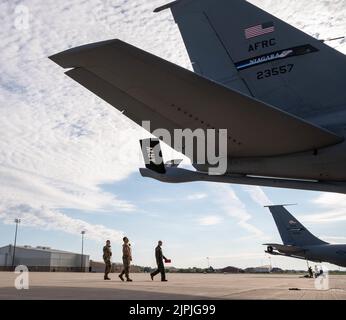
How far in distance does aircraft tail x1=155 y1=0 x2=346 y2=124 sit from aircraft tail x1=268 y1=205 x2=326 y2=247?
24483 millimetres

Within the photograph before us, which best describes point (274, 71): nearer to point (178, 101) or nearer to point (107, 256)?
point (178, 101)

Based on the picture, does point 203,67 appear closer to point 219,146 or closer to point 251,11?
point 251,11

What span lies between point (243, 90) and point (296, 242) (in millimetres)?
24879

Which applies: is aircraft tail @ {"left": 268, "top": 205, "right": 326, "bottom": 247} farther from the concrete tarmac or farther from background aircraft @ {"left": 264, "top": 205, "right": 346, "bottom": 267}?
the concrete tarmac

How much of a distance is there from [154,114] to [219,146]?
3.78 ft

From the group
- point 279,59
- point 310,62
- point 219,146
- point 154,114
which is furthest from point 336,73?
point 154,114

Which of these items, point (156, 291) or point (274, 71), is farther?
point (156, 291)

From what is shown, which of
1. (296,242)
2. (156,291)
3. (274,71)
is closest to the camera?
(274,71)

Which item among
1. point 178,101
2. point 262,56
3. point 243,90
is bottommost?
point 178,101

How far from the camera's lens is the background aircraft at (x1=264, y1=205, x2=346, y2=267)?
27812 millimetres

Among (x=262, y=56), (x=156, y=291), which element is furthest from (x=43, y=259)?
(x=262, y=56)

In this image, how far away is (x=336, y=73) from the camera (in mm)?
6270

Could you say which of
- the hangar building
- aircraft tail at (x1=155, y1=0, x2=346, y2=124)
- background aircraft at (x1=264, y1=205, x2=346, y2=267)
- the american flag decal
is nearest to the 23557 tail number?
aircraft tail at (x1=155, y1=0, x2=346, y2=124)

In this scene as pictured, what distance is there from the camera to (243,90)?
695 cm
